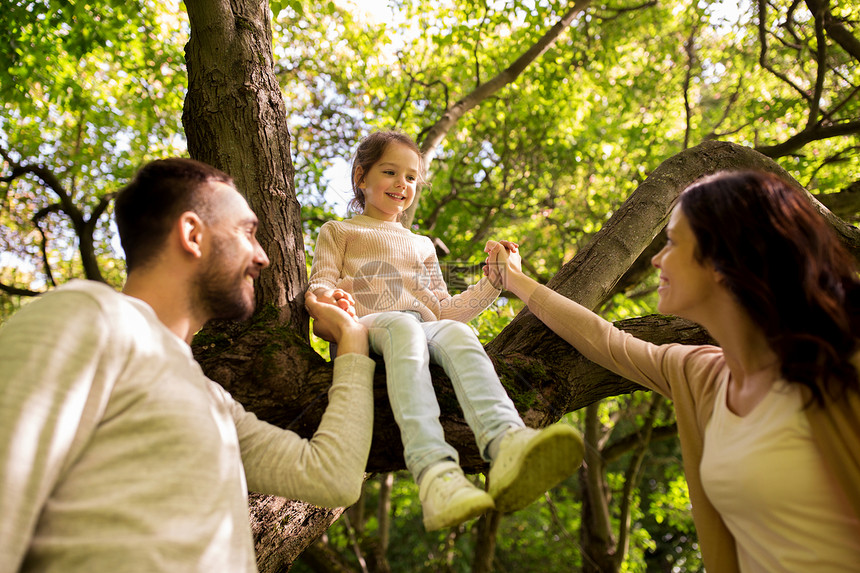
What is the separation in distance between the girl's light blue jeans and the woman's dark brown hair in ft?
2.69

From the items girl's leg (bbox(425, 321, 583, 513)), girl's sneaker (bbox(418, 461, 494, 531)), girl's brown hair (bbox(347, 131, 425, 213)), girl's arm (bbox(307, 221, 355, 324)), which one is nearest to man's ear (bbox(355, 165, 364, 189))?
girl's brown hair (bbox(347, 131, 425, 213))

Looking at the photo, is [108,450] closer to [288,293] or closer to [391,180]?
[288,293]

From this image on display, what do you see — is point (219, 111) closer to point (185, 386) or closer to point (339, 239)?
point (339, 239)

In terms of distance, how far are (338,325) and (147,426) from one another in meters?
1.01

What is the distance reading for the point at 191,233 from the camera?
5.62ft

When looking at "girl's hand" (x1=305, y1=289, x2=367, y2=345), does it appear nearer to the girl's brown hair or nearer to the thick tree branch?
the girl's brown hair

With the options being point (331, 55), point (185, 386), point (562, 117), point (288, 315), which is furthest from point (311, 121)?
point (185, 386)

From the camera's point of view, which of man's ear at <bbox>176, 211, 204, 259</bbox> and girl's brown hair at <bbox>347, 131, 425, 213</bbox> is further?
girl's brown hair at <bbox>347, 131, 425, 213</bbox>

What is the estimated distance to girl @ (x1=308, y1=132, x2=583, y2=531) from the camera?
1.57 m

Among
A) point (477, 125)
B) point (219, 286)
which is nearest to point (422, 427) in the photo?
point (219, 286)

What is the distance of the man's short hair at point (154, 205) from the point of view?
5.59 feet

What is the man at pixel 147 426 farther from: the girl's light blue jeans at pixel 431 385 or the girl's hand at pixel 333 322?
the girl's hand at pixel 333 322

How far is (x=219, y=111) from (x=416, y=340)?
5.17 ft

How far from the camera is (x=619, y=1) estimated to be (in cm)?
782
